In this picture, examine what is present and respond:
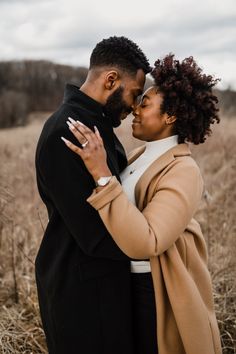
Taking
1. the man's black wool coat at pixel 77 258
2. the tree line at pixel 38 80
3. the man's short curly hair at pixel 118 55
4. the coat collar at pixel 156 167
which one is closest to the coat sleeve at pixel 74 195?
the man's black wool coat at pixel 77 258

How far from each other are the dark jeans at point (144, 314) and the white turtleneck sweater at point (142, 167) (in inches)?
1.7

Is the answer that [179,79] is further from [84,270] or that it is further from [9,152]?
[9,152]

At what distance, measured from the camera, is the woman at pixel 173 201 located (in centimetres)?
180

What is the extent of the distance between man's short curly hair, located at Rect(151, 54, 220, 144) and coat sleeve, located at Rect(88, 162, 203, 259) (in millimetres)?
303

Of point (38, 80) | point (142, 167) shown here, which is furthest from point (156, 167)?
point (38, 80)

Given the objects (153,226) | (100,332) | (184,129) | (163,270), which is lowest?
(100,332)

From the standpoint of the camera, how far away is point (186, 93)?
199cm

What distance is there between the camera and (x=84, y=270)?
185 centimetres

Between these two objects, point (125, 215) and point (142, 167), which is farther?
point (142, 167)

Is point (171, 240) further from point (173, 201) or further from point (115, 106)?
point (115, 106)

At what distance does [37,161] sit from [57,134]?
15 cm

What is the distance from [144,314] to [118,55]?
1.13 metres

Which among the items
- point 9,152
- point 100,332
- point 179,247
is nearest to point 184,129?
point 179,247

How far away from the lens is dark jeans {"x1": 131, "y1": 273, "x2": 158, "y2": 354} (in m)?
2.02
